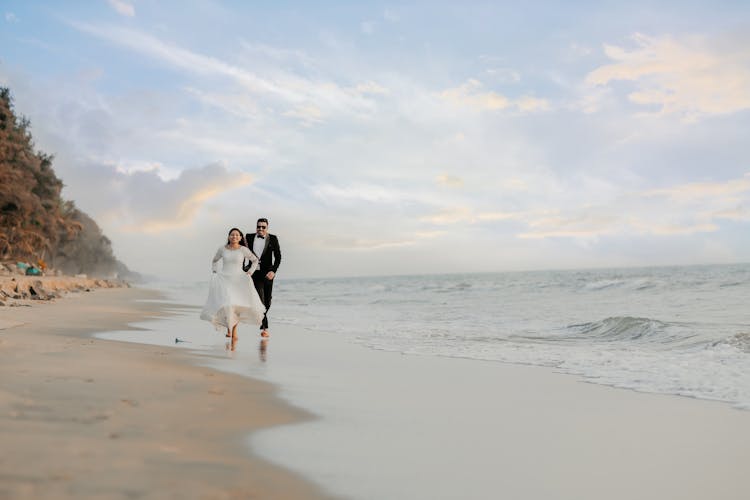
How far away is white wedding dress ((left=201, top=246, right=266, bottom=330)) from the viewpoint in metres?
10.2

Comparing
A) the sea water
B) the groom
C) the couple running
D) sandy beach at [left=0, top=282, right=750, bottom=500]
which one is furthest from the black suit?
sandy beach at [left=0, top=282, right=750, bottom=500]

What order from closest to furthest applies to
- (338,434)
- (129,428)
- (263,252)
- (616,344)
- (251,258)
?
(129,428), (338,434), (251,258), (263,252), (616,344)

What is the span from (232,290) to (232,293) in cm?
6

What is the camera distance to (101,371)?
231 inches

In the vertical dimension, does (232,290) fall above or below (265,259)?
below

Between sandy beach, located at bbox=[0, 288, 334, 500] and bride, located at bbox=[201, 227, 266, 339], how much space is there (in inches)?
123

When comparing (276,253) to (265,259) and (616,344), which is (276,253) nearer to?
(265,259)

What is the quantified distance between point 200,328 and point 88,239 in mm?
86072

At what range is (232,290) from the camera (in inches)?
407

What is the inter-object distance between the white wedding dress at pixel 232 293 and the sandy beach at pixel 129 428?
10.3 ft

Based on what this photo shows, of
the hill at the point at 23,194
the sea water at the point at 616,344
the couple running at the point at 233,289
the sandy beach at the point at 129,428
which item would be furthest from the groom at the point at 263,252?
the hill at the point at 23,194

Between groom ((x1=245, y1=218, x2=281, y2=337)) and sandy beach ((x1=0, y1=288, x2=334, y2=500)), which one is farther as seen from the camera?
groom ((x1=245, y1=218, x2=281, y2=337))

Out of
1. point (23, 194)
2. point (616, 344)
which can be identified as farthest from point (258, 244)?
point (23, 194)

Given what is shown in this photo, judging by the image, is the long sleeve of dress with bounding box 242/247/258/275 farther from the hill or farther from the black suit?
the hill
